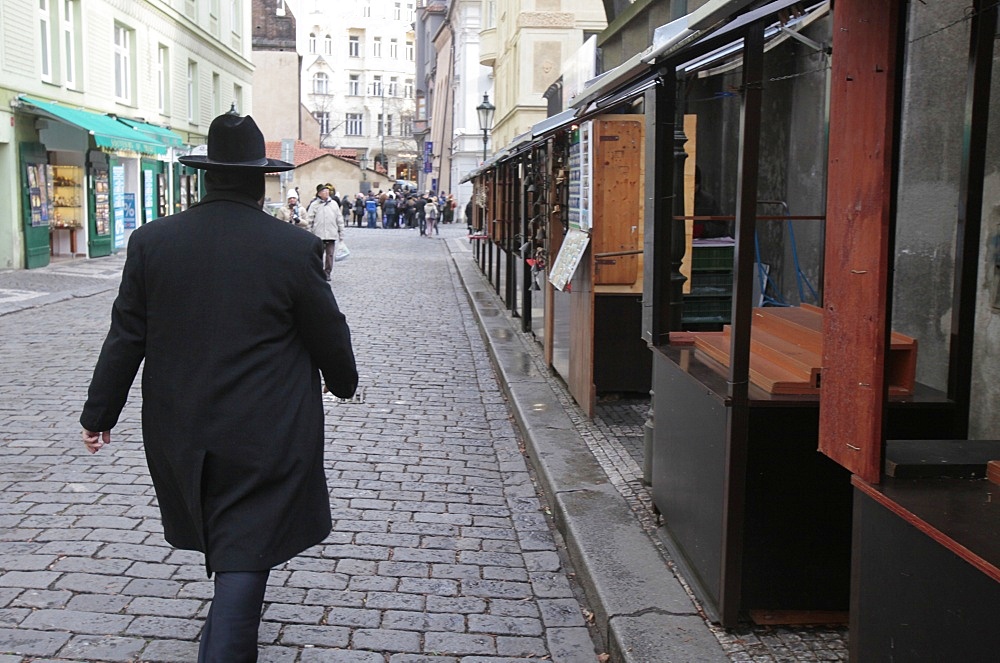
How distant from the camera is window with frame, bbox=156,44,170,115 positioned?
2889 cm

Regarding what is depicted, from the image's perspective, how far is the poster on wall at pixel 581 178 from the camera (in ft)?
23.4

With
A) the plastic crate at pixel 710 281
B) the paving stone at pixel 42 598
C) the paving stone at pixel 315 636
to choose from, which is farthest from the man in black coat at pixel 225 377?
the plastic crate at pixel 710 281

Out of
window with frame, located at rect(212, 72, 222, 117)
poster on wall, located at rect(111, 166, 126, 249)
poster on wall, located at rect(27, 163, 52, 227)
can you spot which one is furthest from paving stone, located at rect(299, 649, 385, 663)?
window with frame, located at rect(212, 72, 222, 117)

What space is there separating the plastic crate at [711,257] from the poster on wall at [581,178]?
1.06 m

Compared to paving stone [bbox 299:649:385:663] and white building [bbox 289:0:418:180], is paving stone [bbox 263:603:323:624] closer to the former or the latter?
paving stone [bbox 299:649:385:663]

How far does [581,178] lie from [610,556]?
333 centimetres

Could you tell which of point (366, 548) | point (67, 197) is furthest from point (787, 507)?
point (67, 197)

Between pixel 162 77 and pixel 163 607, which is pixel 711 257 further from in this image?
pixel 162 77

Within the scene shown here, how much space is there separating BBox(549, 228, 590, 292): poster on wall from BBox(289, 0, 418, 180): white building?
9266 centimetres

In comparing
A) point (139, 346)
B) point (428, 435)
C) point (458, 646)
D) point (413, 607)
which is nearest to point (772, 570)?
point (458, 646)

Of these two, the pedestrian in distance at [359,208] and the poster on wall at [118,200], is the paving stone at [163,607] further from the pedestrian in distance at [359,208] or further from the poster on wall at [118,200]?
the pedestrian in distance at [359,208]

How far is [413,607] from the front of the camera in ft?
14.7

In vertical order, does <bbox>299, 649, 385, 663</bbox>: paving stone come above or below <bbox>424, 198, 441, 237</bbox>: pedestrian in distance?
below

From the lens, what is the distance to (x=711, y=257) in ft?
27.5
